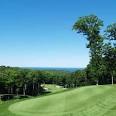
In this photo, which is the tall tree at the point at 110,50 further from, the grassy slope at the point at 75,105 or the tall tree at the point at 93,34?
the grassy slope at the point at 75,105

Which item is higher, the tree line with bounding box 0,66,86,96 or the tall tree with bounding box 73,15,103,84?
the tall tree with bounding box 73,15,103,84

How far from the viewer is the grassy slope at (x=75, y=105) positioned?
2429 cm

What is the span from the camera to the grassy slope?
79.7 feet

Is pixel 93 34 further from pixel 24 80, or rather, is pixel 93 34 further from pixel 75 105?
pixel 24 80

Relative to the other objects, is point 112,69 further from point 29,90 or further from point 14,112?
point 29,90

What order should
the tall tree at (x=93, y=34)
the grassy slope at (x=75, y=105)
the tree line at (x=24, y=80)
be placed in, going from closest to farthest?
the grassy slope at (x=75, y=105), the tall tree at (x=93, y=34), the tree line at (x=24, y=80)

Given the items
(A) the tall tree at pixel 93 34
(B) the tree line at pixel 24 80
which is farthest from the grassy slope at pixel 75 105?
(B) the tree line at pixel 24 80

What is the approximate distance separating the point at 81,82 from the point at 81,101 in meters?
128

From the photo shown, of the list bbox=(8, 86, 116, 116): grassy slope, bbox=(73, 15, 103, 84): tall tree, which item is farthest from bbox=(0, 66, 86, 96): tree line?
bbox=(8, 86, 116, 116): grassy slope

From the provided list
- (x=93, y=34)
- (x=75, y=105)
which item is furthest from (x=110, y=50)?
(x=75, y=105)

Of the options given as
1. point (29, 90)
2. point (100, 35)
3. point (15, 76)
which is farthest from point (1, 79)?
point (100, 35)

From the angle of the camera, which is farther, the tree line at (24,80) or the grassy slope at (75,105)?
the tree line at (24,80)

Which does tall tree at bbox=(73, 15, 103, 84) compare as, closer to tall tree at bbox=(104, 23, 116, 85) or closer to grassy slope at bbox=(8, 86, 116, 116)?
tall tree at bbox=(104, 23, 116, 85)

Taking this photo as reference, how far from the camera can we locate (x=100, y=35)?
242 ft
